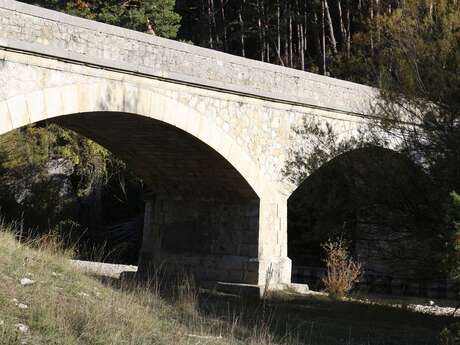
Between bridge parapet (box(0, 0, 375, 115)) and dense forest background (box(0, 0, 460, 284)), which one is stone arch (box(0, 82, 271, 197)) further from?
dense forest background (box(0, 0, 460, 284))

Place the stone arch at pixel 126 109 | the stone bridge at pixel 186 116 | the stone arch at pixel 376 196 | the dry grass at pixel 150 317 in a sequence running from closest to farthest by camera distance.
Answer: the dry grass at pixel 150 317
the stone arch at pixel 126 109
the stone bridge at pixel 186 116
the stone arch at pixel 376 196

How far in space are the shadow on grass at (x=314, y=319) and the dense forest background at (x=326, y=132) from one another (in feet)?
3.50

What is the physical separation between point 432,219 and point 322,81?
5.10 m

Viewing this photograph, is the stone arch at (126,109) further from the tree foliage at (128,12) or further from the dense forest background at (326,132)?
the tree foliage at (128,12)

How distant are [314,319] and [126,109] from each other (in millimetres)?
4133

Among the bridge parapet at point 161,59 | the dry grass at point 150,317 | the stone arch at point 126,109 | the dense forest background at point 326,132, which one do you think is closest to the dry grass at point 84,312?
the dry grass at point 150,317

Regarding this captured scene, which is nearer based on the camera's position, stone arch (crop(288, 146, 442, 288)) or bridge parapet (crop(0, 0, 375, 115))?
bridge parapet (crop(0, 0, 375, 115))

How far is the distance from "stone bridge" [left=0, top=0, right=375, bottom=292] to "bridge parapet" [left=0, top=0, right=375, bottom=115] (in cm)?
2

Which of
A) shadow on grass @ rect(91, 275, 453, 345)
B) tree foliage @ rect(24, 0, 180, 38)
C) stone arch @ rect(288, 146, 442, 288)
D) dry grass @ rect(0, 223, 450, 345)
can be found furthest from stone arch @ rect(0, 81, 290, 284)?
tree foliage @ rect(24, 0, 180, 38)

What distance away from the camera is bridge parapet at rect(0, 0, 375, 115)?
34.8ft

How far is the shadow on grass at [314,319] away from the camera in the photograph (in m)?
9.36

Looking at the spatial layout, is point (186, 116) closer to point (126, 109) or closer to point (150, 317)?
point (126, 109)

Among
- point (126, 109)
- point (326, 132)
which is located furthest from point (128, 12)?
point (126, 109)

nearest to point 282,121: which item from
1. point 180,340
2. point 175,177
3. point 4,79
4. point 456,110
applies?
point 175,177
